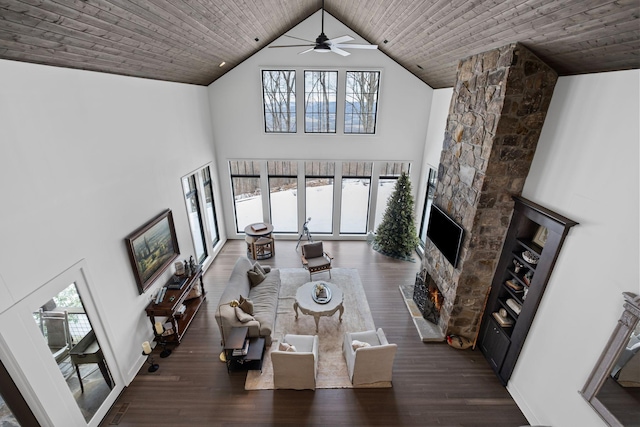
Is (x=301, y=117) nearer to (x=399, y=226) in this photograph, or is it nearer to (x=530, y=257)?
(x=399, y=226)

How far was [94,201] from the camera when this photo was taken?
3.81m

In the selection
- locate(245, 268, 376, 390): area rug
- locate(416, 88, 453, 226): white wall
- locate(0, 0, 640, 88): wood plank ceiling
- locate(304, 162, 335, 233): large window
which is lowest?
locate(245, 268, 376, 390): area rug

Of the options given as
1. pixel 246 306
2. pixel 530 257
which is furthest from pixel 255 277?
pixel 530 257

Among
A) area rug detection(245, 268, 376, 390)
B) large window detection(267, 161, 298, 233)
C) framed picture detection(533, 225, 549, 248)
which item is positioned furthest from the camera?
large window detection(267, 161, 298, 233)

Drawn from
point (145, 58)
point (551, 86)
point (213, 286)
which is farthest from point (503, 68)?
point (213, 286)

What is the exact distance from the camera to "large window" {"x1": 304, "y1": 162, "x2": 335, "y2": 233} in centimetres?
852

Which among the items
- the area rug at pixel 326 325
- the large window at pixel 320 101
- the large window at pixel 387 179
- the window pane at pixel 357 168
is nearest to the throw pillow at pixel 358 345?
the area rug at pixel 326 325

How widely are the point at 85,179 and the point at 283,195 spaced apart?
220 inches

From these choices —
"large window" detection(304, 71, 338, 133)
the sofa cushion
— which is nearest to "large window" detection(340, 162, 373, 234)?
"large window" detection(304, 71, 338, 133)

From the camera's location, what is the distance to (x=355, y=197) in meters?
8.99

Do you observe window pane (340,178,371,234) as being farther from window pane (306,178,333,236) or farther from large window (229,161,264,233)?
large window (229,161,264,233)

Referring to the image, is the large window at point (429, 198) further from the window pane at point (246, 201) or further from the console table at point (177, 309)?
the console table at point (177, 309)

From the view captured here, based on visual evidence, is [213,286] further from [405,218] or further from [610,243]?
[610,243]

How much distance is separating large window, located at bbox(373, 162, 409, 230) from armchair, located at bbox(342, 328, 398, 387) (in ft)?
15.8
